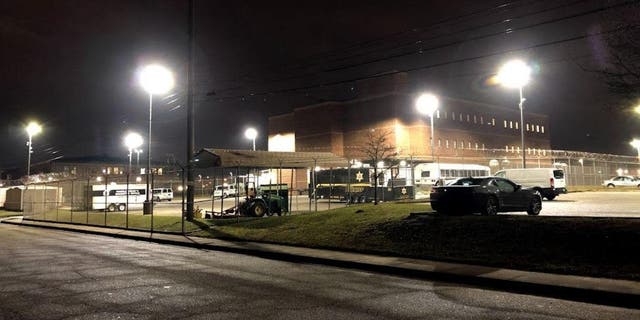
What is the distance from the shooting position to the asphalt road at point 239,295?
24.3ft

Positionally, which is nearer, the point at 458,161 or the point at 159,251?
the point at 159,251

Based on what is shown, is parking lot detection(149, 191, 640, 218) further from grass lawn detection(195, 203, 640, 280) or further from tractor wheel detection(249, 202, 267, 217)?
grass lawn detection(195, 203, 640, 280)

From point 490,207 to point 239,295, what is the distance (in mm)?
11805

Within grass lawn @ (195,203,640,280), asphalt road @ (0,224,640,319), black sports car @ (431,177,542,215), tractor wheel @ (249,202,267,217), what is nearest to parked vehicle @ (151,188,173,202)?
tractor wheel @ (249,202,267,217)

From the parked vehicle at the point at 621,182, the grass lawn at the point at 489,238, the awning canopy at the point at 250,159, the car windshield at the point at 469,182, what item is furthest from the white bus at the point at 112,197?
the parked vehicle at the point at 621,182

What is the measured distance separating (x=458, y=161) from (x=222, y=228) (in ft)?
204

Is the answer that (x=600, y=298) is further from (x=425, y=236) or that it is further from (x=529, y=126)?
(x=529, y=126)

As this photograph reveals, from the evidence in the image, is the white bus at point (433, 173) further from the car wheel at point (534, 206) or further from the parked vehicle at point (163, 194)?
the parked vehicle at point (163, 194)

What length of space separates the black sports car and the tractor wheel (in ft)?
36.6

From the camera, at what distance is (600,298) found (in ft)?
27.9

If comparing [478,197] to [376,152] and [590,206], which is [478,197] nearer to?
[590,206]

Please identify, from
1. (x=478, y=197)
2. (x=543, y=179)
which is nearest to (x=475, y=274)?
(x=478, y=197)

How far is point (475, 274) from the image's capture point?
10.4 metres

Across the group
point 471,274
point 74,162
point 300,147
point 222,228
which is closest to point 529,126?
point 300,147
